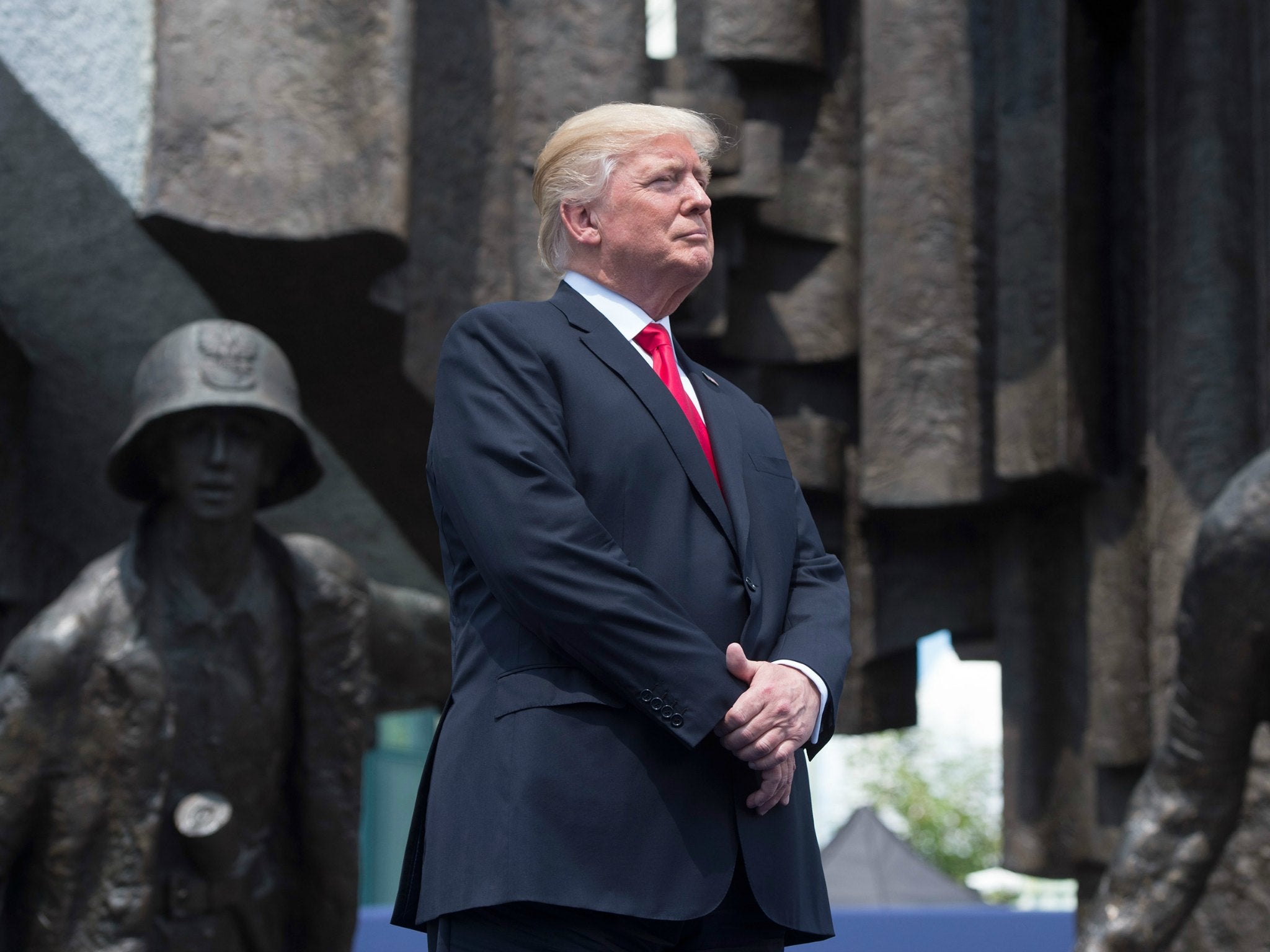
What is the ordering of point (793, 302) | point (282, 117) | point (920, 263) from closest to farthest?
point (282, 117)
point (920, 263)
point (793, 302)

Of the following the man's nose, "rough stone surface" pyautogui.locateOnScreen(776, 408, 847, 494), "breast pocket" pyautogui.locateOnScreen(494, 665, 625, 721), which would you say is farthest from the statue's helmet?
"breast pocket" pyautogui.locateOnScreen(494, 665, 625, 721)

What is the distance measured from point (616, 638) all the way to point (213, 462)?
2.63 meters

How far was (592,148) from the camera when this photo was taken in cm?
195

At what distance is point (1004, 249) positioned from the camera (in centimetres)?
461

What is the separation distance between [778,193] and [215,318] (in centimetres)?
151

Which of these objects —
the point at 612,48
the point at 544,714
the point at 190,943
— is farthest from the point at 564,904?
the point at 612,48

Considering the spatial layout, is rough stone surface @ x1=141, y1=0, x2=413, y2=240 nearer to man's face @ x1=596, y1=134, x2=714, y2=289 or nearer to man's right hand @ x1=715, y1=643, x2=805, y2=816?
man's face @ x1=596, y1=134, x2=714, y2=289

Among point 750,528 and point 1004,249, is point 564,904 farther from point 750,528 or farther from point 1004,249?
point 1004,249

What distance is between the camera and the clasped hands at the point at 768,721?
1693 mm

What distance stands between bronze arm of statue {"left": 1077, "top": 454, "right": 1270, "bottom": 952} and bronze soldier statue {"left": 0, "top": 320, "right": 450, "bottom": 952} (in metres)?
1.71

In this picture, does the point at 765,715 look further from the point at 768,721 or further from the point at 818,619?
the point at 818,619

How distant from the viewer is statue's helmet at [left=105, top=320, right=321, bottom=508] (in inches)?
162

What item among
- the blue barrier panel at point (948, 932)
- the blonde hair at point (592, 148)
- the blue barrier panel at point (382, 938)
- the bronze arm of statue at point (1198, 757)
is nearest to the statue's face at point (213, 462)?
the bronze arm of statue at point (1198, 757)

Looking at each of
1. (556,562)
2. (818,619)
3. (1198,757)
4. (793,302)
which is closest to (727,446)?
(818,619)
